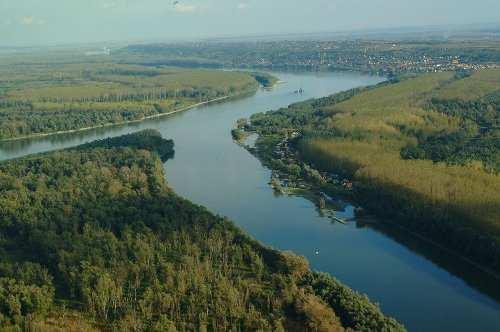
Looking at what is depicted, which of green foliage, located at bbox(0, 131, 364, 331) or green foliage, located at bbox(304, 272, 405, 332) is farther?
green foliage, located at bbox(0, 131, 364, 331)

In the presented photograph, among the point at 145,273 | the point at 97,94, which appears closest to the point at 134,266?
the point at 145,273

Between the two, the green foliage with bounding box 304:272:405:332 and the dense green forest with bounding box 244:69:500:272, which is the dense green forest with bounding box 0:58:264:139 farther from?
the green foliage with bounding box 304:272:405:332

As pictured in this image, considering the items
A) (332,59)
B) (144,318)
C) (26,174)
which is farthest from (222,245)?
(332,59)

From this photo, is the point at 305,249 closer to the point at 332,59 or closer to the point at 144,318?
the point at 144,318

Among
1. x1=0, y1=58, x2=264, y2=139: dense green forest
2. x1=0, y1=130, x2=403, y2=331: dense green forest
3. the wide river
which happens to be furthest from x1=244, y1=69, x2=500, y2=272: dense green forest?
→ x1=0, y1=58, x2=264, y2=139: dense green forest

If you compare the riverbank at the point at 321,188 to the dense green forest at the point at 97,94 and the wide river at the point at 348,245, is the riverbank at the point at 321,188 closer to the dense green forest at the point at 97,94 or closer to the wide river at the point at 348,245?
the wide river at the point at 348,245

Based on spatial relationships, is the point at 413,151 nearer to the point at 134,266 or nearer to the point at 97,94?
the point at 134,266
